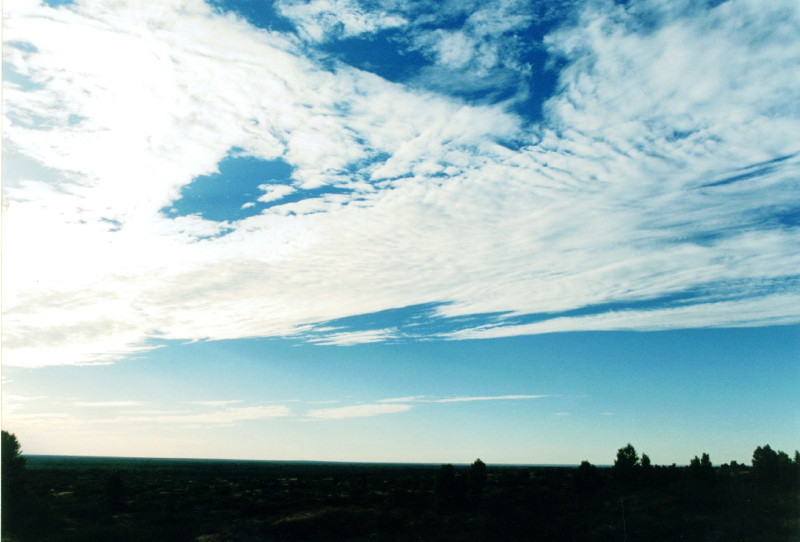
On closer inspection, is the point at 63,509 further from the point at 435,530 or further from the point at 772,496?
the point at 772,496

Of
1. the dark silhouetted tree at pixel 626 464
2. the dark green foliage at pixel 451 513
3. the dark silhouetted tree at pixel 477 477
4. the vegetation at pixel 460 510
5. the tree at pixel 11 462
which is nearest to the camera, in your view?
the tree at pixel 11 462

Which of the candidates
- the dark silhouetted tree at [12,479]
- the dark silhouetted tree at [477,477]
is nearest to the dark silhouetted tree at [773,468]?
the dark silhouetted tree at [477,477]

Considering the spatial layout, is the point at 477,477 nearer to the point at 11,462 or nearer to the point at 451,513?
the point at 451,513

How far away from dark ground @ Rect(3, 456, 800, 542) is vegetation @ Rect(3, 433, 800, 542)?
8 cm

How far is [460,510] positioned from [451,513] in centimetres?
94

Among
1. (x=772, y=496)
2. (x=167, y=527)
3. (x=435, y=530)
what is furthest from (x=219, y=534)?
(x=772, y=496)

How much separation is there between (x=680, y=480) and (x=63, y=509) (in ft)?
150

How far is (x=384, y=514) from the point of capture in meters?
31.8

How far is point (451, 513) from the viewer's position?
3225cm

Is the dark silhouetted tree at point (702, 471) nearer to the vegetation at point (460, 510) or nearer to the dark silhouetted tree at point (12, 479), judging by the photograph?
the vegetation at point (460, 510)

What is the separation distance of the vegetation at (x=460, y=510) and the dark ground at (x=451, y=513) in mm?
75

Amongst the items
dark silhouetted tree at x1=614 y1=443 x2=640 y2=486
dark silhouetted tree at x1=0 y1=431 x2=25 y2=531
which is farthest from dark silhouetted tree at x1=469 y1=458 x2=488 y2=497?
dark silhouetted tree at x1=0 y1=431 x2=25 y2=531

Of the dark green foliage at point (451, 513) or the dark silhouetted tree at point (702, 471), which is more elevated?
the dark silhouetted tree at point (702, 471)

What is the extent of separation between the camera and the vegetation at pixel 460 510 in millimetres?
25562
